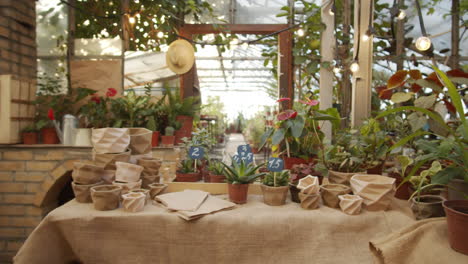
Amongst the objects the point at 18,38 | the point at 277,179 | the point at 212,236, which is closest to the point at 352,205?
the point at 277,179

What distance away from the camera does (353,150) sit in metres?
1.94

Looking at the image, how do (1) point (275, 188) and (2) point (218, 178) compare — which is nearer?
(1) point (275, 188)

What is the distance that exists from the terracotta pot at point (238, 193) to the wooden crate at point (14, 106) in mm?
2853

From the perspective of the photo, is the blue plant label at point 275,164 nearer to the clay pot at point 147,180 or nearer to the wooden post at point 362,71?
the clay pot at point 147,180

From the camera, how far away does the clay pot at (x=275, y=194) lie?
1.64 m

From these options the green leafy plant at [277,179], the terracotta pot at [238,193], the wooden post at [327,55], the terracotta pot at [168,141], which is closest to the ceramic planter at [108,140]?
the terracotta pot at [238,193]

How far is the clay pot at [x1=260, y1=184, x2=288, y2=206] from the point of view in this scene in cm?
164

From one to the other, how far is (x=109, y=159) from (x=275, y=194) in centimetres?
94

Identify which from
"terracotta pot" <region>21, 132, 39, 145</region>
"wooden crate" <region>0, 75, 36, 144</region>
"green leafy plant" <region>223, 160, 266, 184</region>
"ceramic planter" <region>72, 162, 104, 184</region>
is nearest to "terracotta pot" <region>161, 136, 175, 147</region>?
"terracotta pot" <region>21, 132, 39, 145</region>

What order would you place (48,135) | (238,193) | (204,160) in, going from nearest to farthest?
1. (238,193)
2. (204,160)
3. (48,135)

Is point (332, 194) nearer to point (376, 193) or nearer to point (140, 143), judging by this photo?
point (376, 193)

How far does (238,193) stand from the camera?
1.68 m

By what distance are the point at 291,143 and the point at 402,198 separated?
0.82m

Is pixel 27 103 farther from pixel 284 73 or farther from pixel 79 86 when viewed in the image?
pixel 284 73
